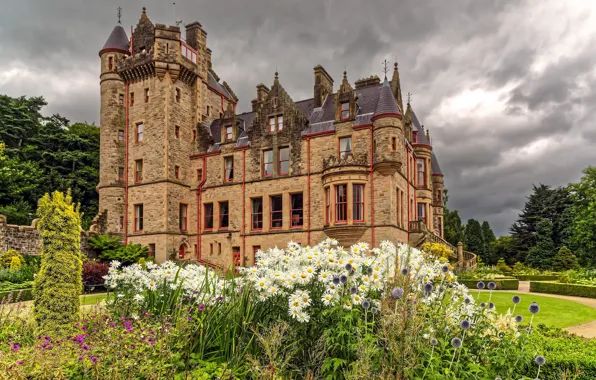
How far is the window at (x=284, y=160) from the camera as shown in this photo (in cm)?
2726

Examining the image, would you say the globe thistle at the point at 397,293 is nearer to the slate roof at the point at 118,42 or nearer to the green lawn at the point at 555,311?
the green lawn at the point at 555,311

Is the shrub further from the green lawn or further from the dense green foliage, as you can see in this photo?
the green lawn

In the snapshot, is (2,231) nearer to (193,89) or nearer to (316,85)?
(193,89)

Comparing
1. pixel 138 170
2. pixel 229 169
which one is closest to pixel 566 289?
pixel 229 169

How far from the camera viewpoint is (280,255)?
612 centimetres

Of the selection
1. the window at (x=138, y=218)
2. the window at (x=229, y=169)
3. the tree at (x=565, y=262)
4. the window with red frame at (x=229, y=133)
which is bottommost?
the tree at (x=565, y=262)

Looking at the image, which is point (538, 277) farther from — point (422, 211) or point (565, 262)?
point (422, 211)

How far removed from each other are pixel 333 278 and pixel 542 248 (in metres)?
52.3

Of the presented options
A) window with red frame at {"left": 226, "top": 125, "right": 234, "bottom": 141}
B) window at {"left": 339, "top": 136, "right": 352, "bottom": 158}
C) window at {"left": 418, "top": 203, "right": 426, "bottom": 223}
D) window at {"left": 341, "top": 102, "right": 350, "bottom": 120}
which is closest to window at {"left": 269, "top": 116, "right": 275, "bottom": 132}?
window with red frame at {"left": 226, "top": 125, "right": 234, "bottom": 141}

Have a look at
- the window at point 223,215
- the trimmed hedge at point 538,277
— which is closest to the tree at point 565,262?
the trimmed hedge at point 538,277

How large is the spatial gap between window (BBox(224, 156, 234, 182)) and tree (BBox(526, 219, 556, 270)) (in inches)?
1440

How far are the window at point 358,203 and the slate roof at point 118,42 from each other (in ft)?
64.9

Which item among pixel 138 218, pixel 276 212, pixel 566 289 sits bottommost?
pixel 566 289

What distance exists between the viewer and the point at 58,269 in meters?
9.38
